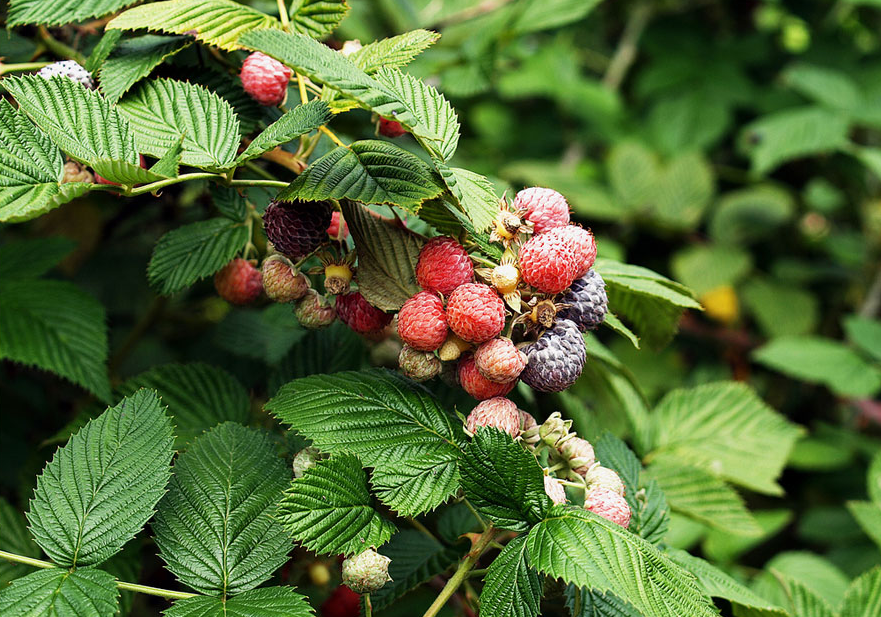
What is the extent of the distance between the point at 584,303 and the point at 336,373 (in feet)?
0.85

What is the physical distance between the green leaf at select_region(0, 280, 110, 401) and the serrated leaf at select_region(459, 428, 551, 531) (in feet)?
1.68

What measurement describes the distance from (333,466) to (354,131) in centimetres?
75

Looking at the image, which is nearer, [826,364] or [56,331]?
[56,331]

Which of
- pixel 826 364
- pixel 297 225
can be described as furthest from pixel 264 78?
pixel 826 364

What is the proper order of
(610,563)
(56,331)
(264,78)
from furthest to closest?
(56,331)
(264,78)
(610,563)

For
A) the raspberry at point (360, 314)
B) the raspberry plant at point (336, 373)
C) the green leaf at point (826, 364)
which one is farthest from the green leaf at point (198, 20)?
the green leaf at point (826, 364)

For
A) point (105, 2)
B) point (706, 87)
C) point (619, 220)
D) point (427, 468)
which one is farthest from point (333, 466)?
point (706, 87)

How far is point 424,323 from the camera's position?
67cm

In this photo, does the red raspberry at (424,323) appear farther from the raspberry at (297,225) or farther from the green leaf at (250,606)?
the green leaf at (250,606)

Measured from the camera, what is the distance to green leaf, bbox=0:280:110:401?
3.09ft

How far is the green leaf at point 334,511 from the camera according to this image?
2.05 feet

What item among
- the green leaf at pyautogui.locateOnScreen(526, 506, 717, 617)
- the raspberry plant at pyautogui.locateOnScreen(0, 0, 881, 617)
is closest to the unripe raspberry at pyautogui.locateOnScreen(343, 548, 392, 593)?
the raspberry plant at pyautogui.locateOnScreen(0, 0, 881, 617)

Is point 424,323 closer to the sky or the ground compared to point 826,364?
closer to the sky

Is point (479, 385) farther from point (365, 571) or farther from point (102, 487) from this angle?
point (102, 487)
